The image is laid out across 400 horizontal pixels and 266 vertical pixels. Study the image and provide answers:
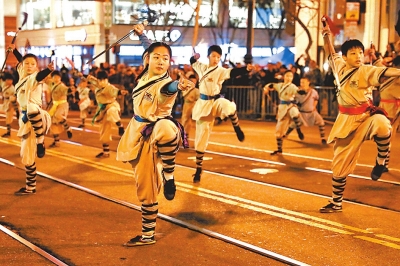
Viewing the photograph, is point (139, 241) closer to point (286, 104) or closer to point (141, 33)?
point (141, 33)

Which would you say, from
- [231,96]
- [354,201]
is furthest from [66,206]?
[231,96]

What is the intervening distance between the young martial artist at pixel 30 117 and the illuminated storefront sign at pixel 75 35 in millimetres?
34699

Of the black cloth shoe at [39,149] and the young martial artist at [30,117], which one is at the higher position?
the young martial artist at [30,117]

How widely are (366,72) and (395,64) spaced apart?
12.6ft

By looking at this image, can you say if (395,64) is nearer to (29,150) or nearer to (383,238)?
(383,238)

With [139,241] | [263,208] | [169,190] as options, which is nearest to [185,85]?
[169,190]

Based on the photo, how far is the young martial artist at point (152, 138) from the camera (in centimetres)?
726

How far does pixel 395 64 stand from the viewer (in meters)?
12.1

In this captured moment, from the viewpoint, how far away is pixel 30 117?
1011 centimetres

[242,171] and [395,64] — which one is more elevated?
[395,64]

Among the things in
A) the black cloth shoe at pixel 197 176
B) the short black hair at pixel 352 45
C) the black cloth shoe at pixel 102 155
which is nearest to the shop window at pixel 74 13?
the black cloth shoe at pixel 102 155

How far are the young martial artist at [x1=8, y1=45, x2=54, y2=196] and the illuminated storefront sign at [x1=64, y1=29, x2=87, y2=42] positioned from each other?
34.7 metres

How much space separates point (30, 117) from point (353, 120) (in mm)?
4502

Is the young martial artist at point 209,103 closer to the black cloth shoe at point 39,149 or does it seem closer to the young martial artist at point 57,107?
the black cloth shoe at point 39,149
